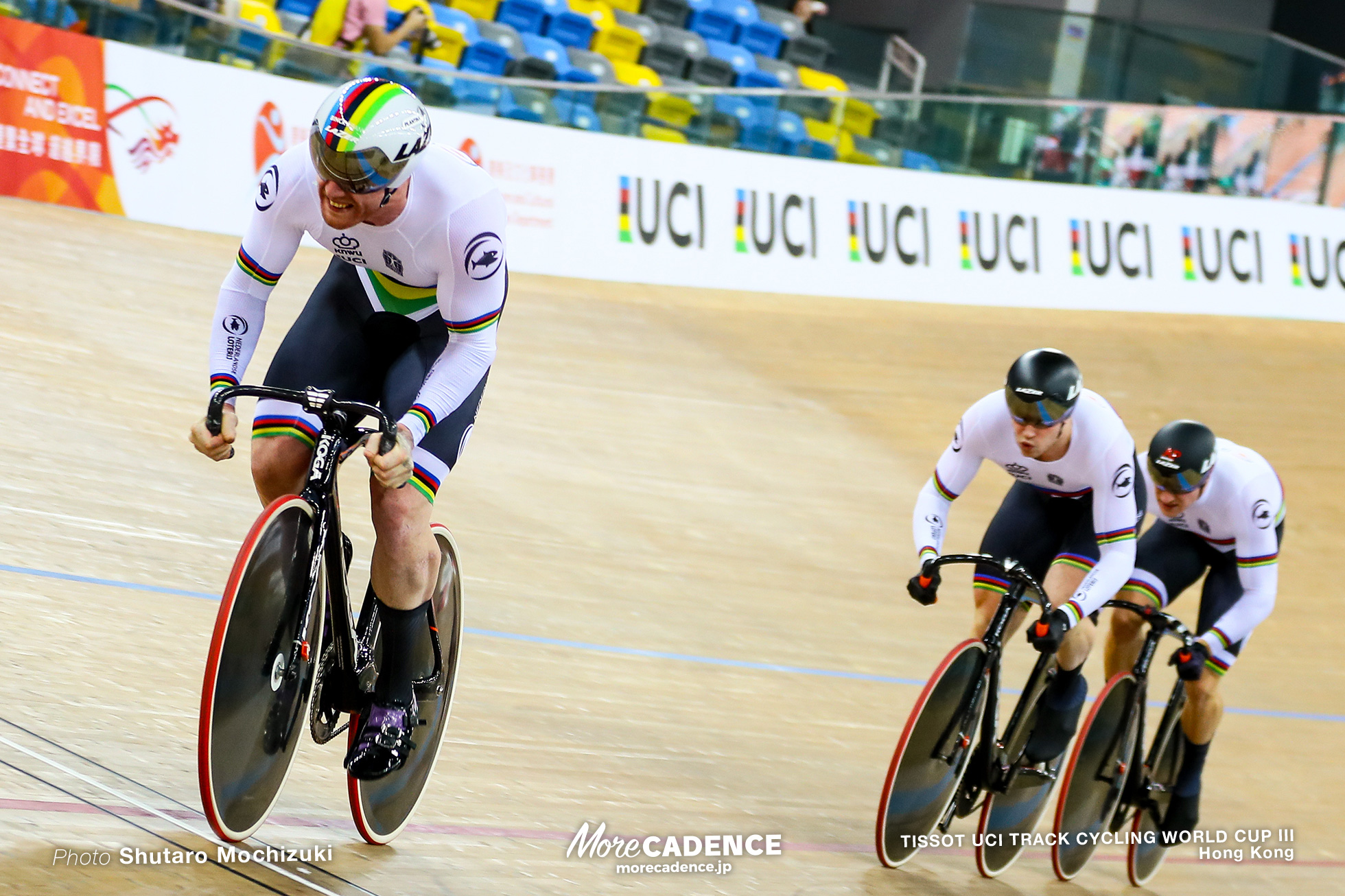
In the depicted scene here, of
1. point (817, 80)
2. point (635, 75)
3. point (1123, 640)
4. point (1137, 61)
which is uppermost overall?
point (1137, 61)

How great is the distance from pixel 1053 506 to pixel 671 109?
20.4ft

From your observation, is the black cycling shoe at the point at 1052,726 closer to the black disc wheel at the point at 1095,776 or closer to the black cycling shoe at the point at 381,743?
the black disc wheel at the point at 1095,776

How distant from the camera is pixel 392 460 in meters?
2.47

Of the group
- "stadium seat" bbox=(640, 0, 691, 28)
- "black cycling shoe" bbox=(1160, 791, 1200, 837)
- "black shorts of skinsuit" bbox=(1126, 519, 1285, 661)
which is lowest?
"black cycling shoe" bbox=(1160, 791, 1200, 837)

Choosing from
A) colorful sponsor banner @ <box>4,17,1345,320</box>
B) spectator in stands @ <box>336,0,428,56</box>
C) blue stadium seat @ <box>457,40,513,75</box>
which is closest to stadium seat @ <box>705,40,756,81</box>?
blue stadium seat @ <box>457,40,513,75</box>

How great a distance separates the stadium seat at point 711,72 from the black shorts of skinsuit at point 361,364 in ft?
32.9

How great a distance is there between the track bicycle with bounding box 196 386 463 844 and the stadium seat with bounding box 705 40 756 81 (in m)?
10.5

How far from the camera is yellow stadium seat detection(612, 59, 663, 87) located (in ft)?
39.2

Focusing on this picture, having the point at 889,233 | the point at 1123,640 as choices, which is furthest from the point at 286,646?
the point at 889,233

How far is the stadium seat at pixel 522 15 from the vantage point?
1168cm

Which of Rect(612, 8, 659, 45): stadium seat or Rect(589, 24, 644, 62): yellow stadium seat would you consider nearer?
Rect(589, 24, 644, 62): yellow stadium seat

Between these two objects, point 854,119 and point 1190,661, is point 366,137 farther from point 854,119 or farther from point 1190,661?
point 854,119

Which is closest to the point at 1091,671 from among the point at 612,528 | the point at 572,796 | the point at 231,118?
the point at 612,528

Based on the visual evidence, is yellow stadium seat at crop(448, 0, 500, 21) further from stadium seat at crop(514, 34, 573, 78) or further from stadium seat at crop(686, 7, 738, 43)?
stadium seat at crop(686, 7, 738, 43)
